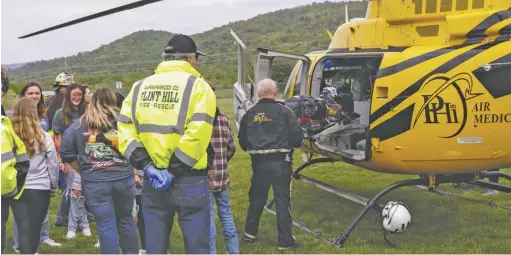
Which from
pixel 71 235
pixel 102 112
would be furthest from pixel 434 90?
pixel 71 235

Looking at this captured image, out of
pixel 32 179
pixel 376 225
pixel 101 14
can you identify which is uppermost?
pixel 101 14

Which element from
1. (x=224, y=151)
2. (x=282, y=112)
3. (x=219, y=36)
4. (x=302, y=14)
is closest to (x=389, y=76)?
(x=282, y=112)

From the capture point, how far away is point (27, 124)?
5.25m

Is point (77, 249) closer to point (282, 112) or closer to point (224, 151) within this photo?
point (224, 151)

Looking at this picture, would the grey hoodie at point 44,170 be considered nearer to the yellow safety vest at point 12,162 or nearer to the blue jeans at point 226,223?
the yellow safety vest at point 12,162

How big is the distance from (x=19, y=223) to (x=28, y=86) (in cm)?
182

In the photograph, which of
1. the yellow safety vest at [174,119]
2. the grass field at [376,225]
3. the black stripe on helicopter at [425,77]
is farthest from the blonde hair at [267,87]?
the yellow safety vest at [174,119]

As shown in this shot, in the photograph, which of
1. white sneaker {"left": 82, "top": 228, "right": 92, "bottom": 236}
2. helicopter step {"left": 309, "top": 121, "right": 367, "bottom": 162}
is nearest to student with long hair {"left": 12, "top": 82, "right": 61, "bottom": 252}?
white sneaker {"left": 82, "top": 228, "right": 92, "bottom": 236}

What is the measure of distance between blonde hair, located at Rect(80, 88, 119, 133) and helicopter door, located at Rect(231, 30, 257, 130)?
2305 mm

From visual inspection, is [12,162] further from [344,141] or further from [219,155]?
[344,141]

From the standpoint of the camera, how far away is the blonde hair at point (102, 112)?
5.26m

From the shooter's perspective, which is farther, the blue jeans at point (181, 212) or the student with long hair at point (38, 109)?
the student with long hair at point (38, 109)

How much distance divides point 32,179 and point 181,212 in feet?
6.08

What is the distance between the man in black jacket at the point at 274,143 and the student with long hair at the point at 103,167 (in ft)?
5.06
